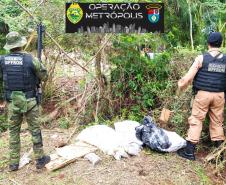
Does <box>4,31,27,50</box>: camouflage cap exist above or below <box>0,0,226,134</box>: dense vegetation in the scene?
above

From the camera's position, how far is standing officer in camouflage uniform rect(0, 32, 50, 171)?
510 centimetres

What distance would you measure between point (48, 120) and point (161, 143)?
8.64ft

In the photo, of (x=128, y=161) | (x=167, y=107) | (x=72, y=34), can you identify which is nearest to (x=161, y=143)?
(x=128, y=161)

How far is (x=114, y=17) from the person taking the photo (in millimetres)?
6469

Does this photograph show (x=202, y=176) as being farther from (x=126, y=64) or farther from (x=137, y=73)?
(x=126, y=64)

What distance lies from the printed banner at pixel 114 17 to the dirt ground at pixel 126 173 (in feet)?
6.94

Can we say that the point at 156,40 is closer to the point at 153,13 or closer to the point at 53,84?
the point at 153,13

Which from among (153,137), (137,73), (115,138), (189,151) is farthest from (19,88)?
(189,151)

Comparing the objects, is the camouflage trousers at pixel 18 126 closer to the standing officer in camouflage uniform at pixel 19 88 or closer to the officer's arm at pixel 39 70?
the standing officer in camouflage uniform at pixel 19 88

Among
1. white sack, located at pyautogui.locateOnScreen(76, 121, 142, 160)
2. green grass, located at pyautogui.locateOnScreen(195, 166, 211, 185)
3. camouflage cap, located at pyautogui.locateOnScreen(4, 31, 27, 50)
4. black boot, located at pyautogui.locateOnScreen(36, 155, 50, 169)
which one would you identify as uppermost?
camouflage cap, located at pyautogui.locateOnScreen(4, 31, 27, 50)

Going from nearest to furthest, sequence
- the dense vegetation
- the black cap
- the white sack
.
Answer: the black cap, the white sack, the dense vegetation

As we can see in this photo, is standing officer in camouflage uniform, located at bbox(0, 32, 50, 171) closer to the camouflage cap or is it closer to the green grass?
the camouflage cap

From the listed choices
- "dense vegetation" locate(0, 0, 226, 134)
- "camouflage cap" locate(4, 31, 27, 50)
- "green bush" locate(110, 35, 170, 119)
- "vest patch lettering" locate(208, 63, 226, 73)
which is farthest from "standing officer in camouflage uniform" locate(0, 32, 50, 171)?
"vest patch lettering" locate(208, 63, 226, 73)

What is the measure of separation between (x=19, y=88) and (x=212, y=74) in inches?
104
